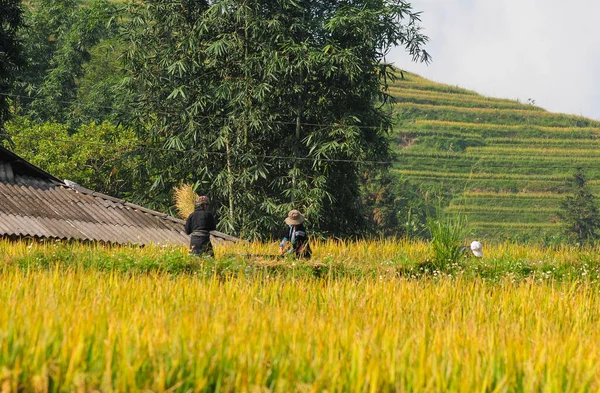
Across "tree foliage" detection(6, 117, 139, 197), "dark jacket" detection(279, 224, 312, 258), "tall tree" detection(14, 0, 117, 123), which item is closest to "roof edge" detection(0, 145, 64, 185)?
"tree foliage" detection(6, 117, 139, 197)

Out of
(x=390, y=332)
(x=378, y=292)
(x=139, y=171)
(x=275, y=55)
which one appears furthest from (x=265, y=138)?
(x=390, y=332)

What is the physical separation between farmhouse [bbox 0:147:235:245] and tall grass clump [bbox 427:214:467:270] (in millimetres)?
10021

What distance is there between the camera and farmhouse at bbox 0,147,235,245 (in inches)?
874

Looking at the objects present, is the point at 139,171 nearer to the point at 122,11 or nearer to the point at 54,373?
the point at 122,11

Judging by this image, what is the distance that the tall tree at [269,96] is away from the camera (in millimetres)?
27500

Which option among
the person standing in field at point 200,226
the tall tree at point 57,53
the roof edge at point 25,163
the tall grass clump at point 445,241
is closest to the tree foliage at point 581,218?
the tall tree at point 57,53

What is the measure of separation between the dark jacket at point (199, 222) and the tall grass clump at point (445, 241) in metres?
3.53

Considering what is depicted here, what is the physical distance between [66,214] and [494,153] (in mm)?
63268

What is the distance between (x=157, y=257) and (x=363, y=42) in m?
17.1

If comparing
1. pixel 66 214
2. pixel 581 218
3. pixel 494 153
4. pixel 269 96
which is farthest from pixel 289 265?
pixel 494 153

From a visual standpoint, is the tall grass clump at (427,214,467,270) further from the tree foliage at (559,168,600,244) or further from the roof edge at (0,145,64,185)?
the tree foliage at (559,168,600,244)

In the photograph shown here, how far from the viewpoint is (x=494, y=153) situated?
81.7 meters

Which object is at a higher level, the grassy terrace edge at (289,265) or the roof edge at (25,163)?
the roof edge at (25,163)

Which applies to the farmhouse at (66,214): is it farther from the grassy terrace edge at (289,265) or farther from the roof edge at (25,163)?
the grassy terrace edge at (289,265)
